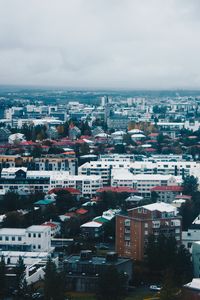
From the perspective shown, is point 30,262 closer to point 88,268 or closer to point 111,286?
point 88,268

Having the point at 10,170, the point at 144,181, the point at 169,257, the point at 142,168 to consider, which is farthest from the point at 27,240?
the point at 142,168

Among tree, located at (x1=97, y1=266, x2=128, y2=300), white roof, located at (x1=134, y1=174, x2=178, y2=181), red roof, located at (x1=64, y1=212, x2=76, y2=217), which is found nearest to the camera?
tree, located at (x1=97, y1=266, x2=128, y2=300)

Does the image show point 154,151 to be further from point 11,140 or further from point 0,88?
point 0,88

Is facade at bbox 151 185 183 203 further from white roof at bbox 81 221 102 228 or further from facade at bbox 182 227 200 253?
facade at bbox 182 227 200 253

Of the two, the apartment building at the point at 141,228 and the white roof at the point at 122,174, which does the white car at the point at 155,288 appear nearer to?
the apartment building at the point at 141,228

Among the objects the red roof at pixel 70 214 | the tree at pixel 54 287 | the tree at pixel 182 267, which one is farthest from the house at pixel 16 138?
the tree at pixel 54 287

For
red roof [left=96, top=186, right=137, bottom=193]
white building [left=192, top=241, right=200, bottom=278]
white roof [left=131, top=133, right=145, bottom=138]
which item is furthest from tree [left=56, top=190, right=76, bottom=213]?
white roof [left=131, top=133, right=145, bottom=138]
